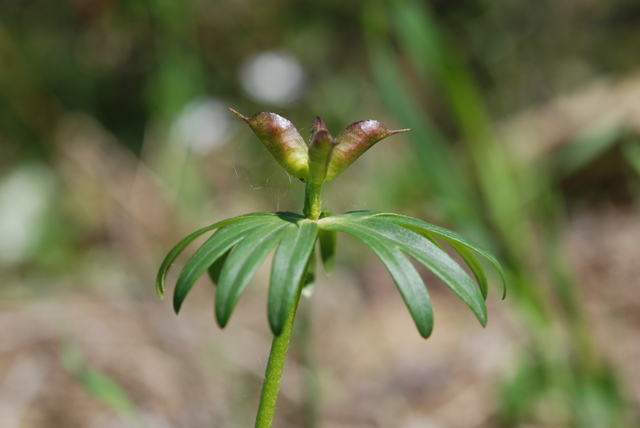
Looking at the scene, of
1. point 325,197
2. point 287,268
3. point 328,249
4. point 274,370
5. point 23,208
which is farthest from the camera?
point 23,208

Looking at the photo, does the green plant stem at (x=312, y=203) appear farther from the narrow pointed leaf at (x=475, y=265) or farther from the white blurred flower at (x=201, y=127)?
the white blurred flower at (x=201, y=127)

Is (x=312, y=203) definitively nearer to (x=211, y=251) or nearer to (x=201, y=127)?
(x=211, y=251)

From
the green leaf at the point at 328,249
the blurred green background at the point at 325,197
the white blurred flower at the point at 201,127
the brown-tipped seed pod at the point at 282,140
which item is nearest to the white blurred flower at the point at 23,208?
the blurred green background at the point at 325,197

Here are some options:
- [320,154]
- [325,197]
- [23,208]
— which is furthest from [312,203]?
[23,208]

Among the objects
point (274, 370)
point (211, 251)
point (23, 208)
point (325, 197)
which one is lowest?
point (274, 370)

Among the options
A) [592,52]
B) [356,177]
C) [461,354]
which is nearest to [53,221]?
[356,177]

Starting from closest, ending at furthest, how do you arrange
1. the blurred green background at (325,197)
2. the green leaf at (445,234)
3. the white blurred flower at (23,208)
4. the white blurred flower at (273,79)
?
the green leaf at (445,234) → the blurred green background at (325,197) → the white blurred flower at (23,208) → the white blurred flower at (273,79)

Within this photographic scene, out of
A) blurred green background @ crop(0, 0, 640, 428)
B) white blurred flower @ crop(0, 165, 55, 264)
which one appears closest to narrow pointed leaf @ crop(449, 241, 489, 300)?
blurred green background @ crop(0, 0, 640, 428)

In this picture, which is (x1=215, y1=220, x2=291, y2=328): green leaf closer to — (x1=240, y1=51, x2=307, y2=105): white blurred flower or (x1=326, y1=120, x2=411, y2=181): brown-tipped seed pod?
(x1=326, y1=120, x2=411, y2=181): brown-tipped seed pod
